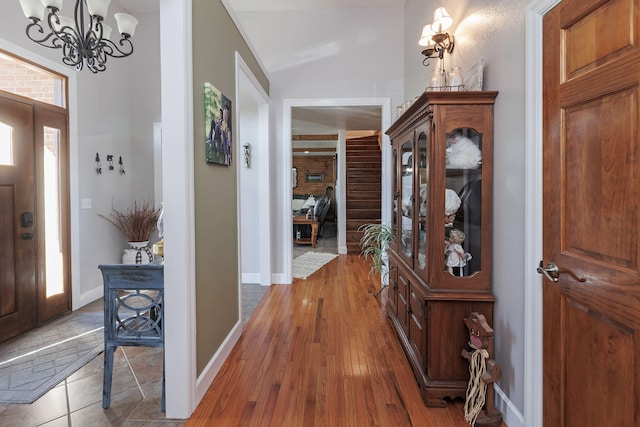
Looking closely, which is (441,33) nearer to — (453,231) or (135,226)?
(453,231)

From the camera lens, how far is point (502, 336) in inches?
73.2

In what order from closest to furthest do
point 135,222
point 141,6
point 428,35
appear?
point 428,35 < point 135,222 < point 141,6

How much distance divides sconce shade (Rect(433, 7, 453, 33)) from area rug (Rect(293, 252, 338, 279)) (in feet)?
11.5

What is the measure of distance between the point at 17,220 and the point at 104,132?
1.47 metres

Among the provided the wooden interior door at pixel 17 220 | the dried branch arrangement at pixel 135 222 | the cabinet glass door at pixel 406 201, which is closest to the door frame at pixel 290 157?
the cabinet glass door at pixel 406 201

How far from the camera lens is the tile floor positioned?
183cm

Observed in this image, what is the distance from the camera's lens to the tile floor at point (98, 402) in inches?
72.2

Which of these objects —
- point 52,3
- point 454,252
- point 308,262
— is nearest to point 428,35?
point 454,252

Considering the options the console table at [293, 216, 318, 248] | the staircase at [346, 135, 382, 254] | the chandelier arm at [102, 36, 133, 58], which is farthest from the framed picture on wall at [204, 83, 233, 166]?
the console table at [293, 216, 318, 248]

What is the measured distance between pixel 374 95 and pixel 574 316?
363cm

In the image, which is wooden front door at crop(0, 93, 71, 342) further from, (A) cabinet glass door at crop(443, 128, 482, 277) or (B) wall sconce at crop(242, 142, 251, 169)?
(A) cabinet glass door at crop(443, 128, 482, 277)

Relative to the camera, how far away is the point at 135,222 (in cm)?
423

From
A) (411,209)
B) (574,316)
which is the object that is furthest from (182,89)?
(574,316)

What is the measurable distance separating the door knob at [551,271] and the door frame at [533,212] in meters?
0.07
